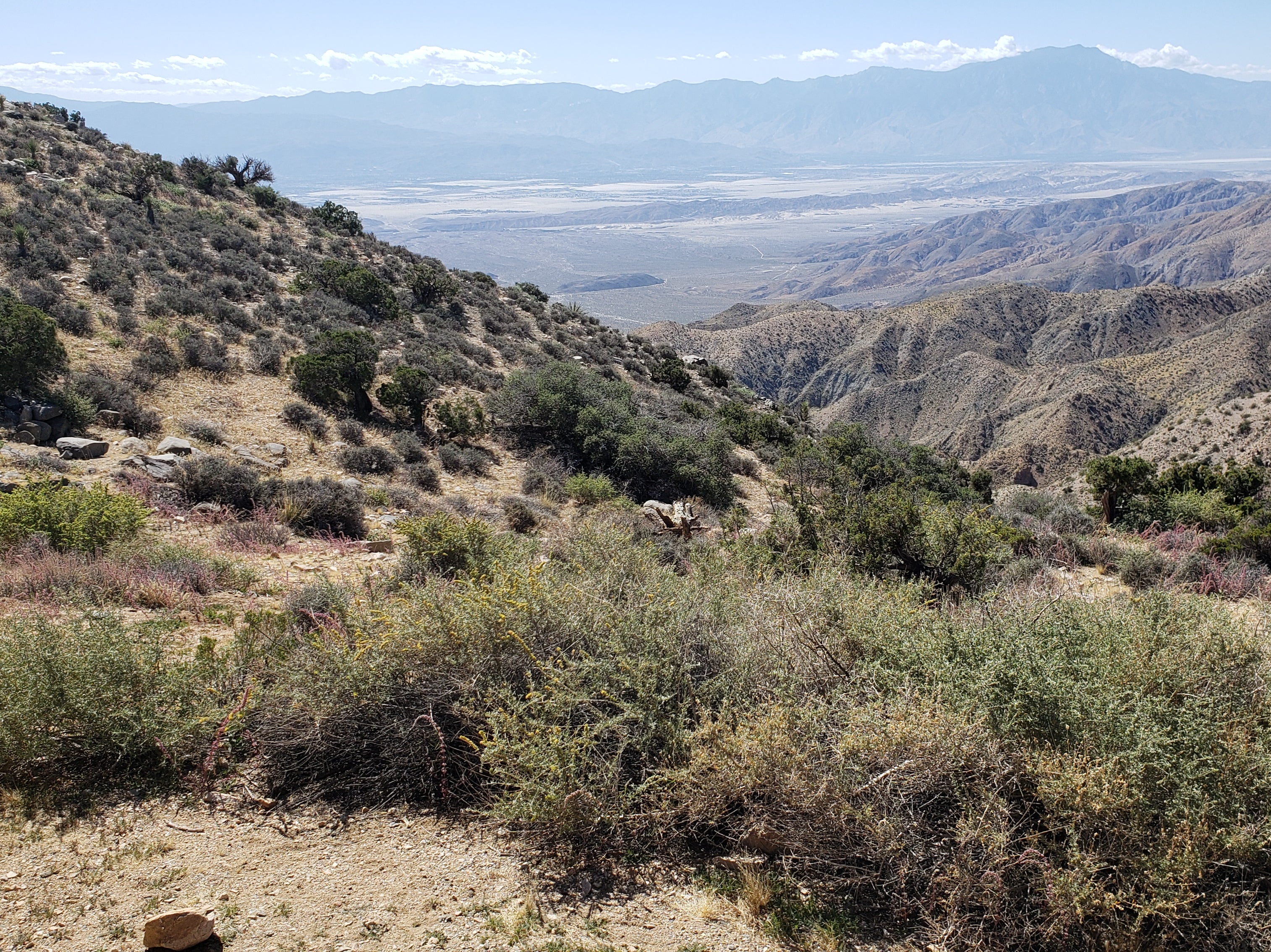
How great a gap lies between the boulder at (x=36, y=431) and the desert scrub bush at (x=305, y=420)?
3556mm

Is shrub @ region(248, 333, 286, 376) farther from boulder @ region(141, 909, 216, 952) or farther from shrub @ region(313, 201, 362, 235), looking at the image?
shrub @ region(313, 201, 362, 235)

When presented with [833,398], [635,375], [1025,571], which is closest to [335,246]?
[635,375]

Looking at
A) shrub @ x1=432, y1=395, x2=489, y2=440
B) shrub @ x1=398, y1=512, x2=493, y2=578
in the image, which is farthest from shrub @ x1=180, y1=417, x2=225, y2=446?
shrub @ x1=398, y1=512, x2=493, y2=578

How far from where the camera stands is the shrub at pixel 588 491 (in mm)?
12531

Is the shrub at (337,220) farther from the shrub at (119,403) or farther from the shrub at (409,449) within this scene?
the shrub at (409,449)

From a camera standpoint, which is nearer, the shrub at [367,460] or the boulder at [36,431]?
the boulder at [36,431]

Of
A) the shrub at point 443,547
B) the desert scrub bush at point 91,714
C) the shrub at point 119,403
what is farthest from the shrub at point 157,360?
the desert scrub bush at point 91,714

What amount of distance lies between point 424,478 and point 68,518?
5454mm

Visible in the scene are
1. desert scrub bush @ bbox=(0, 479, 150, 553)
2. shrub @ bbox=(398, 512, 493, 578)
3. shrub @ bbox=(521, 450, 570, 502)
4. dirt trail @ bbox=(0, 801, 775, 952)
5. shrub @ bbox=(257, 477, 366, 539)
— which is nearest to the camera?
dirt trail @ bbox=(0, 801, 775, 952)

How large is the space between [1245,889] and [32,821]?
6.21 metres

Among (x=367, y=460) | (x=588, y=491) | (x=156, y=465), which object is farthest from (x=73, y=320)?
(x=588, y=491)

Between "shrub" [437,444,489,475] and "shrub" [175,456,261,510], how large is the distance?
12.6 ft

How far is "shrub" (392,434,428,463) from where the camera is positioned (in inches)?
504

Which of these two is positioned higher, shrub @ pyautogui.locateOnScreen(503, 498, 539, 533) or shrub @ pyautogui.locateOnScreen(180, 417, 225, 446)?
shrub @ pyautogui.locateOnScreen(180, 417, 225, 446)
